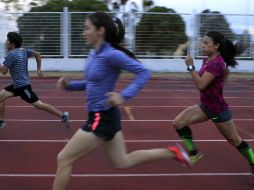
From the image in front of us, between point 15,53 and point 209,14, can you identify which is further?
point 209,14

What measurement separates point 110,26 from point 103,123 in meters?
0.78

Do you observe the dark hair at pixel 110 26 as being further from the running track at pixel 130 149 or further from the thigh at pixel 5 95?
the thigh at pixel 5 95

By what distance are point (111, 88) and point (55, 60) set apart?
1781cm

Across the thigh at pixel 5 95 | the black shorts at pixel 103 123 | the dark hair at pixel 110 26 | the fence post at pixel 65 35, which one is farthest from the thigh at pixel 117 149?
the fence post at pixel 65 35

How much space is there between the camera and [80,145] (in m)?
3.74

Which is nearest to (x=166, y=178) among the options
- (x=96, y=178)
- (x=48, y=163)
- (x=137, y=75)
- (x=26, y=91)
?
(x=96, y=178)

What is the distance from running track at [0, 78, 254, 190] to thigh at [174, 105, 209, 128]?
0.59 metres

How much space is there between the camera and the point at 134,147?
265 inches

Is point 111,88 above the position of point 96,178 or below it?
above

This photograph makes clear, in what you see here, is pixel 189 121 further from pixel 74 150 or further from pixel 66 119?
pixel 66 119

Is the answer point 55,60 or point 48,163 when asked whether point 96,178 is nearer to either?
point 48,163

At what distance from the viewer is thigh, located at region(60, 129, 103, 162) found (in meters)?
3.74

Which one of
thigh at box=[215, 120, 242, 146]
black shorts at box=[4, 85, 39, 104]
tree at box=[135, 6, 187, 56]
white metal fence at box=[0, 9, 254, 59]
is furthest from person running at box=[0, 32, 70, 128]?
tree at box=[135, 6, 187, 56]

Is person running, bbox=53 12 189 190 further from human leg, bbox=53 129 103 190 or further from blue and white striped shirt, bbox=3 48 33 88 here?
blue and white striped shirt, bbox=3 48 33 88
